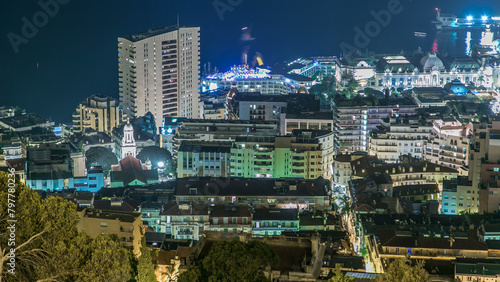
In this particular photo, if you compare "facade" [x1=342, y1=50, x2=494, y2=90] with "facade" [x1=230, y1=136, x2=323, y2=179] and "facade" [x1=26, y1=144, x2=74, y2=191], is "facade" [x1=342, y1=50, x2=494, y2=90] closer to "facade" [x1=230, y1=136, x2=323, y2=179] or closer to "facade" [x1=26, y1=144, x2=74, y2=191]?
"facade" [x1=230, y1=136, x2=323, y2=179]

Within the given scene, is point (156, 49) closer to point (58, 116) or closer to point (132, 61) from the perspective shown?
point (132, 61)

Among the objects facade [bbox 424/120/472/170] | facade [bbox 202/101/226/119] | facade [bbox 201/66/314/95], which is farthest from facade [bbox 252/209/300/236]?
facade [bbox 201/66/314/95]

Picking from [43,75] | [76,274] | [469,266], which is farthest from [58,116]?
[76,274]

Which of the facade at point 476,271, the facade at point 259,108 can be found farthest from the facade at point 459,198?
the facade at point 259,108

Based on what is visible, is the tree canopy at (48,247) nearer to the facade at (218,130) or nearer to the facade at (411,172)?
the facade at (411,172)

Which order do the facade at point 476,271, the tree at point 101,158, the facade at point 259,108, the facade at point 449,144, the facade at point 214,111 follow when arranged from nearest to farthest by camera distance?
1. the facade at point 476,271
2. the facade at point 449,144
3. the tree at point 101,158
4. the facade at point 259,108
5. the facade at point 214,111
